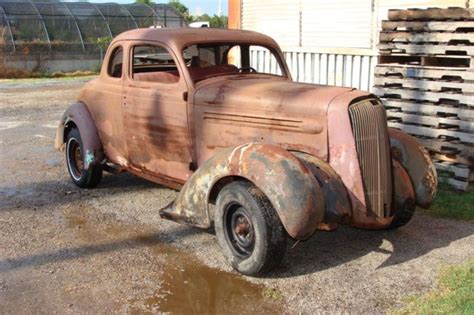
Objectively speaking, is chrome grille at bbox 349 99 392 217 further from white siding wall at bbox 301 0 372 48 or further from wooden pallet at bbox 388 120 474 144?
white siding wall at bbox 301 0 372 48

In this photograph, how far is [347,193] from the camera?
4.55 metres

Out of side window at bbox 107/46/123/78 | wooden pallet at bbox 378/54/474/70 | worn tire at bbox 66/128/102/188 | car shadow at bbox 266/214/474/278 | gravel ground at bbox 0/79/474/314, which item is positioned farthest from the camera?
wooden pallet at bbox 378/54/474/70

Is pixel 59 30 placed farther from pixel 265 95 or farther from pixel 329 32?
pixel 265 95

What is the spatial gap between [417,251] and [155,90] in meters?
2.92

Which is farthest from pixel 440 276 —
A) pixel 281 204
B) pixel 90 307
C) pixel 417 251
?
pixel 90 307

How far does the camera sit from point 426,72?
23.6 ft

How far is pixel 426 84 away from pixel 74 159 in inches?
177

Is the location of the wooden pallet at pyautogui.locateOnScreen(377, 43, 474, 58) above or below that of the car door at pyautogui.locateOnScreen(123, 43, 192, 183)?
above

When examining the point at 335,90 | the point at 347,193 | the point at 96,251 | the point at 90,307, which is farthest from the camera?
the point at 96,251

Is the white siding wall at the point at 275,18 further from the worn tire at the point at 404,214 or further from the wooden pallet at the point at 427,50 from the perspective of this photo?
the worn tire at the point at 404,214

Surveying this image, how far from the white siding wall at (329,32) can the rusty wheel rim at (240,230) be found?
4.81 metres

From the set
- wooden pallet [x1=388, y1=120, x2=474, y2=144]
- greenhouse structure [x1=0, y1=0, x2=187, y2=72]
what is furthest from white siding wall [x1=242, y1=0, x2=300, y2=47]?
greenhouse structure [x1=0, y1=0, x2=187, y2=72]

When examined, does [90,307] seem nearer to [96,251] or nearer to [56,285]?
[56,285]

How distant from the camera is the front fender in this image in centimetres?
425
